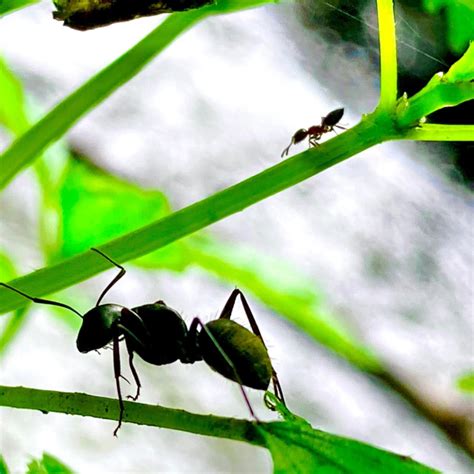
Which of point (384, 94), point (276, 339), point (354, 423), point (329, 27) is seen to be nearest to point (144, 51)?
point (384, 94)

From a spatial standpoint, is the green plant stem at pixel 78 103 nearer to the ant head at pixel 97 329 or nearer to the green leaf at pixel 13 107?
the ant head at pixel 97 329

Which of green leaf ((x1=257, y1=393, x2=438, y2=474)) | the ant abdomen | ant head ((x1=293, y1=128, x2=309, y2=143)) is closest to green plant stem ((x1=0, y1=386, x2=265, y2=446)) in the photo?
green leaf ((x1=257, y1=393, x2=438, y2=474))

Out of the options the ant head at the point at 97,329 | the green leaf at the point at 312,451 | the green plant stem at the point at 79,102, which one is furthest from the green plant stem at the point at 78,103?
the green leaf at the point at 312,451

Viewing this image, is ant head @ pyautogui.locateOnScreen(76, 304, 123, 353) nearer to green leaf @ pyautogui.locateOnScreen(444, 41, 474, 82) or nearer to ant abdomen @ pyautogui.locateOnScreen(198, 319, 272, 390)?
ant abdomen @ pyautogui.locateOnScreen(198, 319, 272, 390)

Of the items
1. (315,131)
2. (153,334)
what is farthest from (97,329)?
(315,131)

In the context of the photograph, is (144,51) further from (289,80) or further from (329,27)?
(289,80)

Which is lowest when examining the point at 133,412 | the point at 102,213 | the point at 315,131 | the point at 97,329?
the point at 133,412

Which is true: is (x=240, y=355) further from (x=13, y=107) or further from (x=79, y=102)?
(x=13, y=107)

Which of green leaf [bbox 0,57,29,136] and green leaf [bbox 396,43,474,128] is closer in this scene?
green leaf [bbox 396,43,474,128]

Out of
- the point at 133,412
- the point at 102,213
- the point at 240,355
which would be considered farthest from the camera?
the point at 102,213
